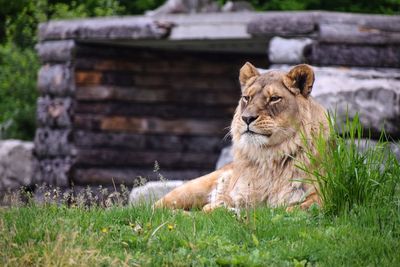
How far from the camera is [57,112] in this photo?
13.4 metres

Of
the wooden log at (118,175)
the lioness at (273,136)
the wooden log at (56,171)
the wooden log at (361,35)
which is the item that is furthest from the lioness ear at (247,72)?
the wooden log at (56,171)

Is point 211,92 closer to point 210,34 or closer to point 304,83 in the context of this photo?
point 210,34

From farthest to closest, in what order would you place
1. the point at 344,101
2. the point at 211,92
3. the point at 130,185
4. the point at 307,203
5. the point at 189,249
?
the point at 211,92
the point at 130,185
the point at 344,101
the point at 307,203
the point at 189,249

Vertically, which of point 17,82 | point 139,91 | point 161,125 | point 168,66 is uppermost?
point 168,66

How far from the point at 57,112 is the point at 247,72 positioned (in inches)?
240

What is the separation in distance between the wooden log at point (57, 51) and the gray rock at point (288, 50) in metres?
3.54

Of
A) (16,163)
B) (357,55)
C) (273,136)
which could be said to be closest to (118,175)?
(16,163)

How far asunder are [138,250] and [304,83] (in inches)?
97.6

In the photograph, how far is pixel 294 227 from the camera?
6086 mm

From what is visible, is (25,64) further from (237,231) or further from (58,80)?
(237,231)

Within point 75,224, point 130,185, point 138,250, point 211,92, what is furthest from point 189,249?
point 211,92

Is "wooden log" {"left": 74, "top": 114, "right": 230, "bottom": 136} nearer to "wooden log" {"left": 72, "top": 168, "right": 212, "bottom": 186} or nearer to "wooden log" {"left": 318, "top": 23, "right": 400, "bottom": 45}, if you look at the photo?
"wooden log" {"left": 72, "top": 168, "right": 212, "bottom": 186}

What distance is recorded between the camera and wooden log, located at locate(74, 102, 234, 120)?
44.8 feet

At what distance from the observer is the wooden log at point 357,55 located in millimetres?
10727
